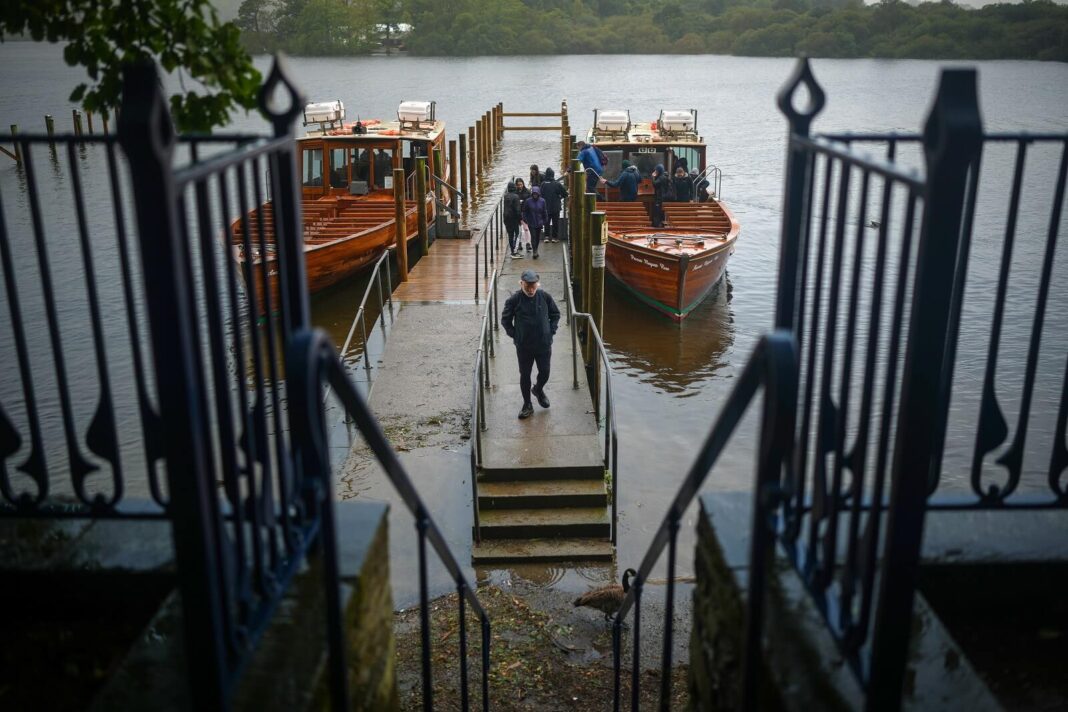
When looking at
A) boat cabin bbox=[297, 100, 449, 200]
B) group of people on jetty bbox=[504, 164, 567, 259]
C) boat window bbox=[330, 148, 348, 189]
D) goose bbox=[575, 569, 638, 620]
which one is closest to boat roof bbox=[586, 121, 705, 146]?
group of people on jetty bbox=[504, 164, 567, 259]

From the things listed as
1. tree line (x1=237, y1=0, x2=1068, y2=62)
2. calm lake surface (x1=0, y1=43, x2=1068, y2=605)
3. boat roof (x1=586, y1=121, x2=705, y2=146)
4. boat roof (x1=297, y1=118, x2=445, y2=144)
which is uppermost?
tree line (x1=237, y1=0, x2=1068, y2=62)

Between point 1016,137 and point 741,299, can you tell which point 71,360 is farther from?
point 1016,137

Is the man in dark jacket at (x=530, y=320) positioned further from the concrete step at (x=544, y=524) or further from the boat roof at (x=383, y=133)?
the boat roof at (x=383, y=133)

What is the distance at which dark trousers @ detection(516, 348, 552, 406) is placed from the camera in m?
10.6

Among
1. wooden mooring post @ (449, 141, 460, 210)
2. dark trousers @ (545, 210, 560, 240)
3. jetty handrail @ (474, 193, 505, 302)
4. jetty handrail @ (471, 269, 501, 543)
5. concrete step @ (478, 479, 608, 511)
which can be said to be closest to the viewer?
jetty handrail @ (471, 269, 501, 543)

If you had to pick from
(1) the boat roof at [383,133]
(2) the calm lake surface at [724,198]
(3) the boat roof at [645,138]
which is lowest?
(2) the calm lake surface at [724,198]

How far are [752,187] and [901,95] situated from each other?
37.1m

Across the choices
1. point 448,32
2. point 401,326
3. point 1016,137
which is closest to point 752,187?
point 401,326

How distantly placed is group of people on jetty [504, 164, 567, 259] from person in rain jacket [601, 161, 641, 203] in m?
1.34

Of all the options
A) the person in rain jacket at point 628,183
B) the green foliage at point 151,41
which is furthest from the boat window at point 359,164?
the green foliage at point 151,41

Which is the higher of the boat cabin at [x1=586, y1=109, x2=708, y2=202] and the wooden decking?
the boat cabin at [x1=586, y1=109, x2=708, y2=202]

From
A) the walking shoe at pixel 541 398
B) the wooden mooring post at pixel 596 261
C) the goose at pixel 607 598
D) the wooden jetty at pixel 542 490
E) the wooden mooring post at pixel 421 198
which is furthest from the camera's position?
the wooden mooring post at pixel 421 198

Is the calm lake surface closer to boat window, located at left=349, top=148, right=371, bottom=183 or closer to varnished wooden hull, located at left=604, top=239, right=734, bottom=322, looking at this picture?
varnished wooden hull, located at left=604, top=239, right=734, bottom=322

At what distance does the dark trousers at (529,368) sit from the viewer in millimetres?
10555
